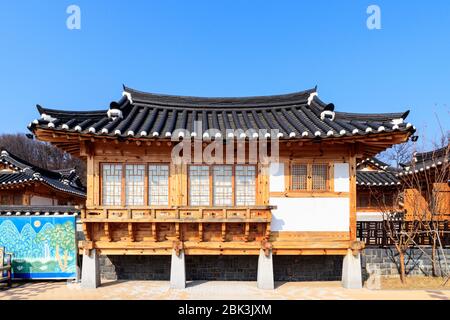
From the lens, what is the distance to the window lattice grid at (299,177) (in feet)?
33.0

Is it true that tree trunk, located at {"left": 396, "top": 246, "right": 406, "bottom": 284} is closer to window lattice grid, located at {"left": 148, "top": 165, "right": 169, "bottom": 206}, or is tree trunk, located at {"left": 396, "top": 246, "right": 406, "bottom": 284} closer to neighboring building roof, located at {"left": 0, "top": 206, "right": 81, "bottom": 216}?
window lattice grid, located at {"left": 148, "top": 165, "right": 169, "bottom": 206}

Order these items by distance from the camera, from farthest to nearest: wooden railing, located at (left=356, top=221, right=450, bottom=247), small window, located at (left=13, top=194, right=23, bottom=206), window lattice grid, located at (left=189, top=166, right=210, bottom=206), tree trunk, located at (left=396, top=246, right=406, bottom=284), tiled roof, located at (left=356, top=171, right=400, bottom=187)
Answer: small window, located at (left=13, top=194, right=23, bottom=206), tiled roof, located at (left=356, top=171, right=400, bottom=187), wooden railing, located at (left=356, top=221, right=450, bottom=247), tree trunk, located at (left=396, top=246, right=406, bottom=284), window lattice grid, located at (left=189, top=166, right=210, bottom=206)

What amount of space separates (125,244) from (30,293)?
3.47m

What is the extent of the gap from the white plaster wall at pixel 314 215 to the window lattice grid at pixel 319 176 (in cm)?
46

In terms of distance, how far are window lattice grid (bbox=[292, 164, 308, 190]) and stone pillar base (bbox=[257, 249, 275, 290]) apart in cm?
251

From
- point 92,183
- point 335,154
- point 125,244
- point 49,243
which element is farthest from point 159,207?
point 335,154

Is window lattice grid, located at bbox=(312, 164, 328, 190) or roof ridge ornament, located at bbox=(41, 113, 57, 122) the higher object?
roof ridge ornament, located at bbox=(41, 113, 57, 122)

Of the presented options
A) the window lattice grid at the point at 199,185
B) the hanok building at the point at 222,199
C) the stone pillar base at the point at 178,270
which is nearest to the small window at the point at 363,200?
the hanok building at the point at 222,199

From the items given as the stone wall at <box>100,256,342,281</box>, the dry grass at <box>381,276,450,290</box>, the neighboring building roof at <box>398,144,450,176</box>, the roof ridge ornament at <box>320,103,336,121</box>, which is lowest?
the dry grass at <box>381,276,450,290</box>

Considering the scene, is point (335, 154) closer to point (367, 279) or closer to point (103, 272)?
point (367, 279)

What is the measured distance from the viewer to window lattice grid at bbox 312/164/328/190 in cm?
1009

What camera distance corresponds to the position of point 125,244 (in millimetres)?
9859

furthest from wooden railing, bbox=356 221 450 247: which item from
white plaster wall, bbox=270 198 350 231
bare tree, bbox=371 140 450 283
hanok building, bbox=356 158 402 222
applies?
hanok building, bbox=356 158 402 222

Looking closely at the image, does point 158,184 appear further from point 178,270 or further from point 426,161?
point 426,161
